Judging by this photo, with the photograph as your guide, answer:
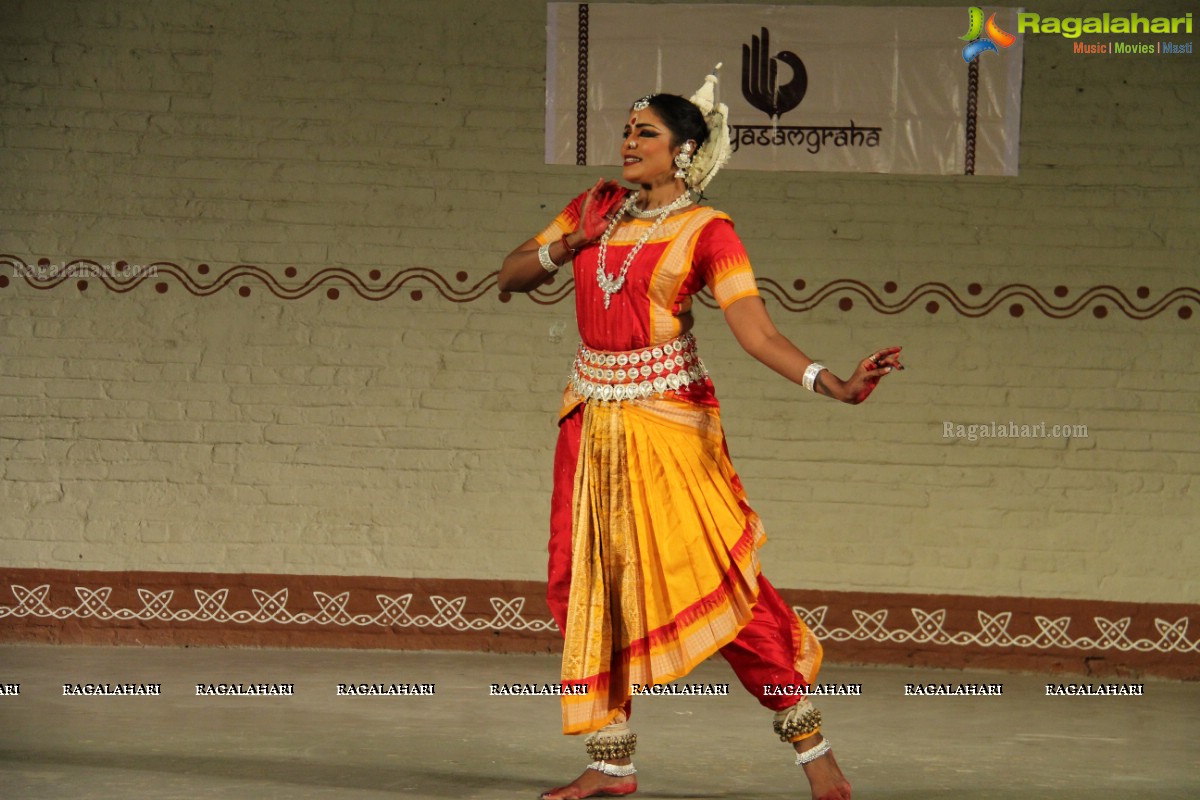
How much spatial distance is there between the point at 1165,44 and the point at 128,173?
395cm

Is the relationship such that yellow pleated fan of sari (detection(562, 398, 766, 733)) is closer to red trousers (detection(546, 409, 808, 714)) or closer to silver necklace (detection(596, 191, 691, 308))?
red trousers (detection(546, 409, 808, 714))

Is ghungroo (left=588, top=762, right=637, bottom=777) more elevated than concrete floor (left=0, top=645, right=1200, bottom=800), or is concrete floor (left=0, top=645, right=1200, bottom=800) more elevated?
ghungroo (left=588, top=762, right=637, bottom=777)

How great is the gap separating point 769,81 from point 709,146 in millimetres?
2213

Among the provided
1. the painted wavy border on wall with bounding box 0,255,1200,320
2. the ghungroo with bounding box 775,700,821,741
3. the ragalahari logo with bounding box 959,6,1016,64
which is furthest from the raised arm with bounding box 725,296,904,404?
the ragalahari logo with bounding box 959,6,1016,64

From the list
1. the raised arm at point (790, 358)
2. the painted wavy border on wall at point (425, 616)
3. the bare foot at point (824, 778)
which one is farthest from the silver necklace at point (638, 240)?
the painted wavy border on wall at point (425, 616)

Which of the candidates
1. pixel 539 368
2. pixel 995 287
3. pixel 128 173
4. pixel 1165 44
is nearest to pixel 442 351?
pixel 539 368

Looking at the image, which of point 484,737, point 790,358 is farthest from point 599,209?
point 484,737

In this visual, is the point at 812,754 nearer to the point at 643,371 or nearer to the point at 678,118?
the point at 643,371

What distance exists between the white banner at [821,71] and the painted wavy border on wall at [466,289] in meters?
0.51

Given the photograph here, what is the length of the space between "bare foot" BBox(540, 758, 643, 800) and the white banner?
276 cm

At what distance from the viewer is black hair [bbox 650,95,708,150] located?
132 inches

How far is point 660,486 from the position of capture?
333cm

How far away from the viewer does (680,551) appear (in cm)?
329

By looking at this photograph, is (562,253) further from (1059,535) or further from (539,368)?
(1059,535)
